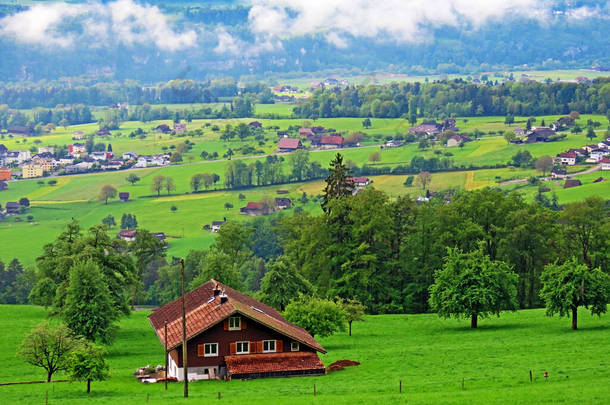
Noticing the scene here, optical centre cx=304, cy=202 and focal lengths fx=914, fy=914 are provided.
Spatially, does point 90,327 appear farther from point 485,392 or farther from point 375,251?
point 375,251

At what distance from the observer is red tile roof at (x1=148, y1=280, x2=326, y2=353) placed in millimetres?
56594

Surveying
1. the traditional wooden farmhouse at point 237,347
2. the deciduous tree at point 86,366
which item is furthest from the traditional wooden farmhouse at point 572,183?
the deciduous tree at point 86,366

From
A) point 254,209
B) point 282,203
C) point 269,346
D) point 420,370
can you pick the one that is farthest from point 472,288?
point 282,203

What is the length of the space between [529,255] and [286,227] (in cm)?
2763

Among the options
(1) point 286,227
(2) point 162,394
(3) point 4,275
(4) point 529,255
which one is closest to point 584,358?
(2) point 162,394

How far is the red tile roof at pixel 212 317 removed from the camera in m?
56.6

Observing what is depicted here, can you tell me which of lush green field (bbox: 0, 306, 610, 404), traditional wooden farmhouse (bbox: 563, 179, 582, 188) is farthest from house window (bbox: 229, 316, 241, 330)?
traditional wooden farmhouse (bbox: 563, 179, 582, 188)

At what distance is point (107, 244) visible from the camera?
76.2m

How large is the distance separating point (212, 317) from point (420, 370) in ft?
44.3

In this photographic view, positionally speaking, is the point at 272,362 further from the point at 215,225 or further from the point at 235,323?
the point at 215,225

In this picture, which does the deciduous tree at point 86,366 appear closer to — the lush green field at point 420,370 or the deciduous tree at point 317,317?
the lush green field at point 420,370

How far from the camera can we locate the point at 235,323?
Answer: 5731cm

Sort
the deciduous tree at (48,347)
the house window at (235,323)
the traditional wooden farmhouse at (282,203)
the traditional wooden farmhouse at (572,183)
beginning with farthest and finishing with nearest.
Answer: the traditional wooden farmhouse at (282,203) → the traditional wooden farmhouse at (572,183) → the house window at (235,323) → the deciduous tree at (48,347)

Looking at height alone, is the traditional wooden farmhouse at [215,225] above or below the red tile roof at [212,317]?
→ above
